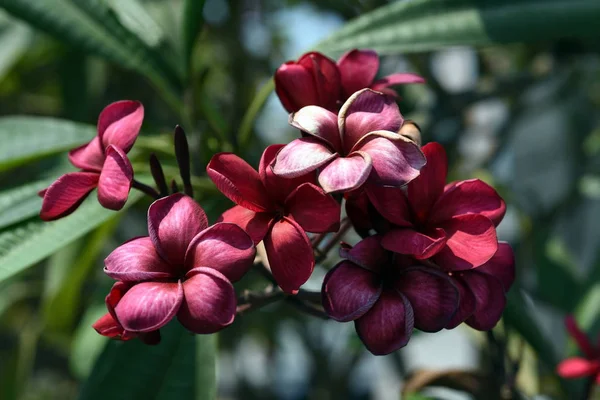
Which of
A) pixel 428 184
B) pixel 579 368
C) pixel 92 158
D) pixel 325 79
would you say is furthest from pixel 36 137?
pixel 579 368

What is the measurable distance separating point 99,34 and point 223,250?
540mm

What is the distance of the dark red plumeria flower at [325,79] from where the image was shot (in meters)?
0.61

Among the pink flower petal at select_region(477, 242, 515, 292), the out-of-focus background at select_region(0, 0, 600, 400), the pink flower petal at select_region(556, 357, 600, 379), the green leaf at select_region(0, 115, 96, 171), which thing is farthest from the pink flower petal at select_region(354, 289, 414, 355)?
the green leaf at select_region(0, 115, 96, 171)

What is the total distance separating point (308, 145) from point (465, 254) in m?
0.15

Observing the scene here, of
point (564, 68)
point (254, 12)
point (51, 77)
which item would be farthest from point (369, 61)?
point (51, 77)

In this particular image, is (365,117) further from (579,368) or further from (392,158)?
(579,368)

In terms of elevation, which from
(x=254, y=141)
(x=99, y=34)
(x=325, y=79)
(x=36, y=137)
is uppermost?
(x=325, y=79)

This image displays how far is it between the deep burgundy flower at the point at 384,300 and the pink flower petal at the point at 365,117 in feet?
0.29

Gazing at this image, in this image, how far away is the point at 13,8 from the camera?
85 cm

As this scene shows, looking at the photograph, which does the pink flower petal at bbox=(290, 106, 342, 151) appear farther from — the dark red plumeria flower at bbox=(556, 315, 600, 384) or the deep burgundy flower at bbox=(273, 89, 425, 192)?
the dark red plumeria flower at bbox=(556, 315, 600, 384)

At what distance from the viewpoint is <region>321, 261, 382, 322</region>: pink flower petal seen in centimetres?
48

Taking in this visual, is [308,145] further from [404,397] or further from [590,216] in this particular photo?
[590,216]

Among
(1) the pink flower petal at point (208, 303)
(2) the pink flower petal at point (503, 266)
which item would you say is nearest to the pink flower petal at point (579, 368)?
(2) the pink flower petal at point (503, 266)

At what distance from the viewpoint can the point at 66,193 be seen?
569 millimetres
